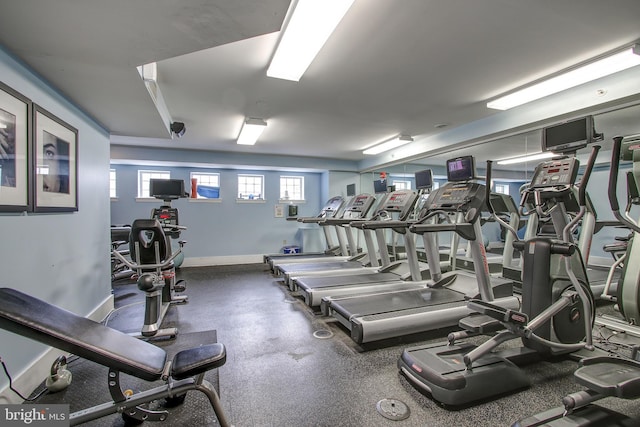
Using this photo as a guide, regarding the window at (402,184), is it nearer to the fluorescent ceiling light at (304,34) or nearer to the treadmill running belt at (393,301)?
the treadmill running belt at (393,301)

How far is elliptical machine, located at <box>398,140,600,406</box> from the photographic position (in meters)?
1.88

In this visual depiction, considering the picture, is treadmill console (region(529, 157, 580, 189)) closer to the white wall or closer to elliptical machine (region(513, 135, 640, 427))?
elliptical machine (region(513, 135, 640, 427))

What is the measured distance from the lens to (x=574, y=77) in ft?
9.88

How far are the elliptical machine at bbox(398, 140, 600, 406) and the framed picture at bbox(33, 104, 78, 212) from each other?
2.96 metres

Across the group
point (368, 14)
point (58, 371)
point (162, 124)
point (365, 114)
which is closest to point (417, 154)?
point (365, 114)

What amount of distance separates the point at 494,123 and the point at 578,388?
3465 mm

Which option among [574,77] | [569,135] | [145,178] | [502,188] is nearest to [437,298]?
[569,135]

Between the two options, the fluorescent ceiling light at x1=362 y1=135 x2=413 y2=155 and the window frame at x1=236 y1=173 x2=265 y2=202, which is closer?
the fluorescent ceiling light at x1=362 y1=135 x2=413 y2=155

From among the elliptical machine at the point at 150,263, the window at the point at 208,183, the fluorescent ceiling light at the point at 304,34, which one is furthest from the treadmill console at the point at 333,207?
the elliptical machine at the point at 150,263

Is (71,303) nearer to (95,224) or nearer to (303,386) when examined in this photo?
(95,224)

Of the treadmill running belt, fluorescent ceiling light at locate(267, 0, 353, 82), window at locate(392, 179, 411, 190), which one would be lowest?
the treadmill running belt

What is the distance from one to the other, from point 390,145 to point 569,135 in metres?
3.81

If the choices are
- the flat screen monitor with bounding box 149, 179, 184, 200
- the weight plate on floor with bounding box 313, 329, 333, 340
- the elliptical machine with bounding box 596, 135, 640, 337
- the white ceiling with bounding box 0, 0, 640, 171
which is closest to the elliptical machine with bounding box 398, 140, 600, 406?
the elliptical machine with bounding box 596, 135, 640, 337

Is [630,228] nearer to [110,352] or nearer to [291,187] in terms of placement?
[110,352]
